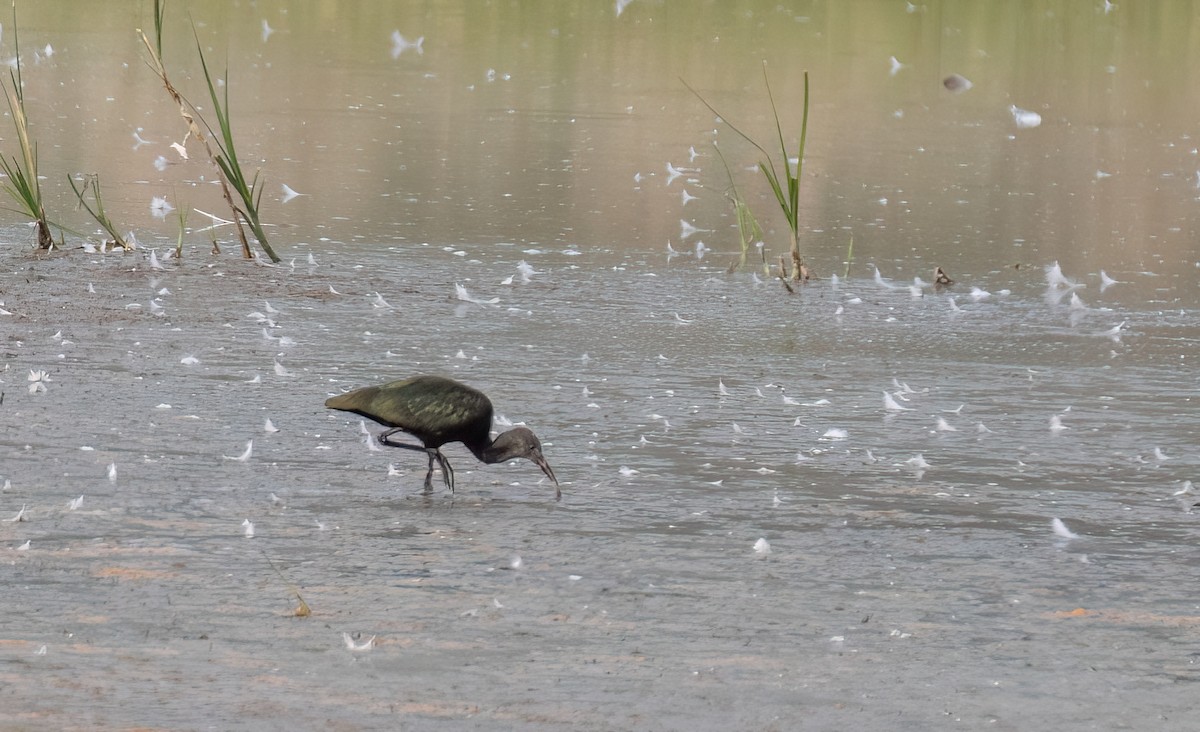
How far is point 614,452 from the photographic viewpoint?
5.79 metres

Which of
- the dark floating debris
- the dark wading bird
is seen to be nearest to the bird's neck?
the dark wading bird

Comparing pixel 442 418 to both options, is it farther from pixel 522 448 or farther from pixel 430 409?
pixel 522 448

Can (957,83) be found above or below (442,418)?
above

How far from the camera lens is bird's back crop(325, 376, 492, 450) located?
17.2 ft

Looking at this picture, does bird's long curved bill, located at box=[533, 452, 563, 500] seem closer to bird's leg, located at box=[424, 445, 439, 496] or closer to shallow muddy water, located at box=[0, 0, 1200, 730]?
shallow muddy water, located at box=[0, 0, 1200, 730]

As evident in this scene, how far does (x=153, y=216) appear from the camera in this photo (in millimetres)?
10453

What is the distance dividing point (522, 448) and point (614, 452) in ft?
1.92

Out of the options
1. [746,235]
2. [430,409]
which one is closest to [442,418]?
[430,409]

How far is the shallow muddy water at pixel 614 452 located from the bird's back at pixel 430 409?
20 centimetres

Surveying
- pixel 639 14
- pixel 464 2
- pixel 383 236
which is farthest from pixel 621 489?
pixel 464 2

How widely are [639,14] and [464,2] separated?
3227 mm

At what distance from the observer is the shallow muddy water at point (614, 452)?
3814 mm

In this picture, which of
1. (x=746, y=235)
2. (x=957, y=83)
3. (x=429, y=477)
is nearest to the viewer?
(x=429, y=477)

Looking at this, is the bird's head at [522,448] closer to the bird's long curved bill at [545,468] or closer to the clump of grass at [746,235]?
the bird's long curved bill at [545,468]
